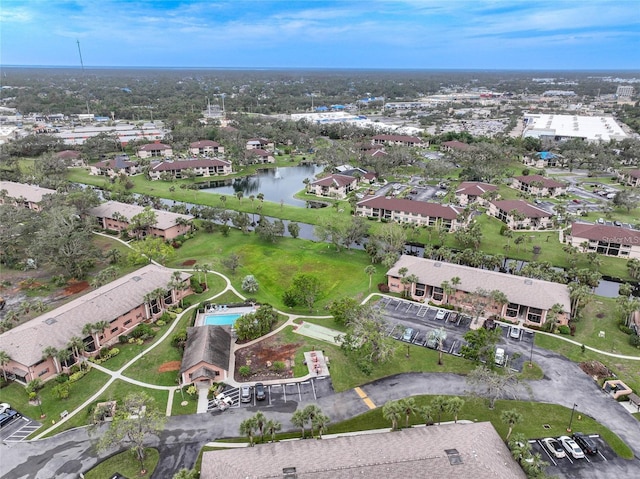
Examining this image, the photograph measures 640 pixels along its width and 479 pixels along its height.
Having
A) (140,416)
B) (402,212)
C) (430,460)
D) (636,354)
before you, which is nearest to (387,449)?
(430,460)

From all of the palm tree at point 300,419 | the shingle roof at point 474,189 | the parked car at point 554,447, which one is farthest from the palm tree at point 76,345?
the shingle roof at point 474,189

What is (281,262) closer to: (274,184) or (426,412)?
(426,412)

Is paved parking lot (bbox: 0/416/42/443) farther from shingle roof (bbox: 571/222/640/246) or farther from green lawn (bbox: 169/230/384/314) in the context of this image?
shingle roof (bbox: 571/222/640/246)

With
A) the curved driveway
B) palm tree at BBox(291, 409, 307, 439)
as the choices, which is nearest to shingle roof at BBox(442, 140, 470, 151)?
the curved driveway

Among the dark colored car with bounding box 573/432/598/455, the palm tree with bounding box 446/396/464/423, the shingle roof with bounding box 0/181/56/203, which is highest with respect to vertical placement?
the shingle roof with bounding box 0/181/56/203

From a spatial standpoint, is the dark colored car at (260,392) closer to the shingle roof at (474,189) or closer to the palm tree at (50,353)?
the palm tree at (50,353)

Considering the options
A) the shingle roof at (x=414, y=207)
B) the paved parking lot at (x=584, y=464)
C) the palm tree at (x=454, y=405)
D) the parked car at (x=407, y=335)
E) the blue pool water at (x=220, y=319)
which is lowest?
the paved parking lot at (x=584, y=464)

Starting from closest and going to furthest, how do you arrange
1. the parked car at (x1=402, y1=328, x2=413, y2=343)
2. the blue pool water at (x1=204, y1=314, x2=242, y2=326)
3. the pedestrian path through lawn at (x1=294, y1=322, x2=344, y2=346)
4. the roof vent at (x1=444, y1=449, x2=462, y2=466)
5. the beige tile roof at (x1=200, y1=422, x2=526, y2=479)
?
the beige tile roof at (x1=200, y1=422, x2=526, y2=479), the roof vent at (x1=444, y1=449, x2=462, y2=466), the parked car at (x1=402, y1=328, x2=413, y2=343), the pedestrian path through lawn at (x1=294, y1=322, x2=344, y2=346), the blue pool water at (x1=204, y1=314, x2=242, y2=326)
